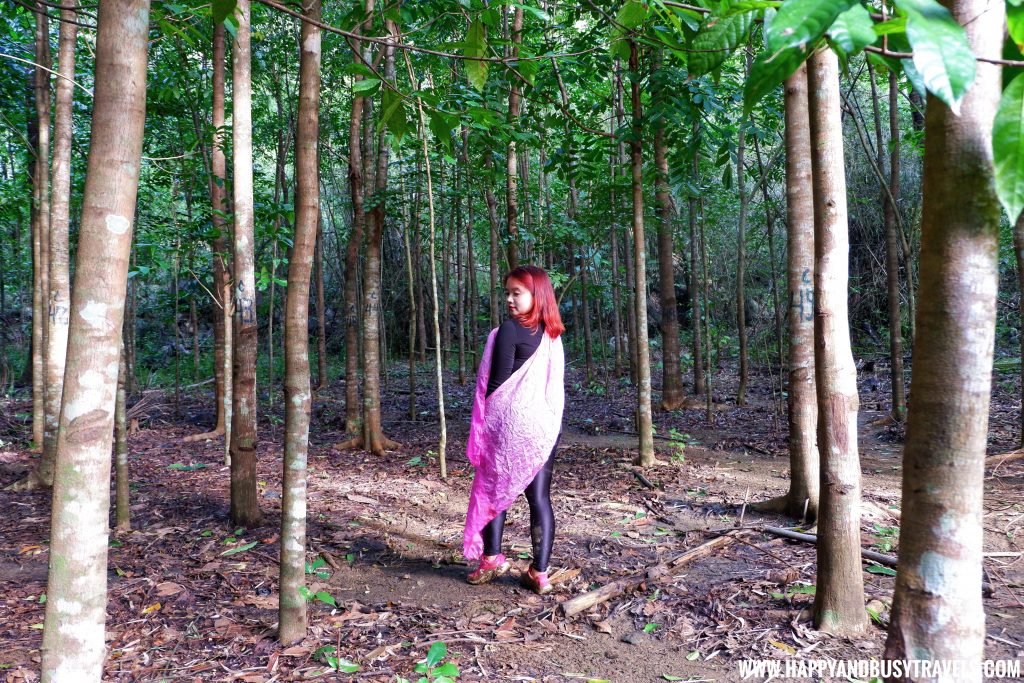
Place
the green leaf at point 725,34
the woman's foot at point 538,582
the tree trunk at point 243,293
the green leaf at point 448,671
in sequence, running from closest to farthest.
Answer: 1. the green leaf at point 725,34
2. the green leaf at point 448,671
3. the woman's foot at point 538,582
4. the tree trunk at point 243,293

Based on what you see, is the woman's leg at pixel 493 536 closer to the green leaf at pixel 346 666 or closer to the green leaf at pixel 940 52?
the green leaf at pixel 346 666

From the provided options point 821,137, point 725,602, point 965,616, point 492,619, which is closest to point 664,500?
point 725,602

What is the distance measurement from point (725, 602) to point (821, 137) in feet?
6.95

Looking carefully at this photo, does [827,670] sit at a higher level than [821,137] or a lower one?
lower

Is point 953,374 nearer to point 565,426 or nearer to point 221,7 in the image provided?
point 221,7

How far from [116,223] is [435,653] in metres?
2.00

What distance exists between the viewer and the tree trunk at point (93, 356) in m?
1.46

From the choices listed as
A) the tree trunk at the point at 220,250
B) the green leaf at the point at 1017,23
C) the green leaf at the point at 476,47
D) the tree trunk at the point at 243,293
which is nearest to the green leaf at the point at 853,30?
the green leaf at the point at 1017,23

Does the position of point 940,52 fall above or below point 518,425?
above

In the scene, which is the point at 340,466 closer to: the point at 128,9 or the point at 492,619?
the point at 492,619

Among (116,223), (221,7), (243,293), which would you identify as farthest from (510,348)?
(116,223)

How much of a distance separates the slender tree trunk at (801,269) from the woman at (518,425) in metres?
1.42

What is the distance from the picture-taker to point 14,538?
4.46 metres

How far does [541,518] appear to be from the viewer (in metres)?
3.53
